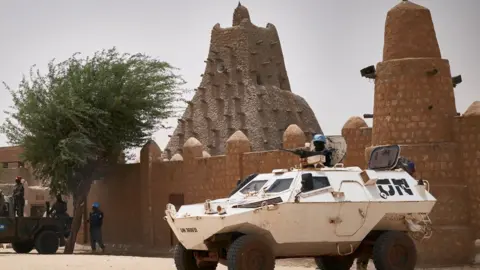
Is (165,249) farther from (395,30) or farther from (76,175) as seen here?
(395,30)

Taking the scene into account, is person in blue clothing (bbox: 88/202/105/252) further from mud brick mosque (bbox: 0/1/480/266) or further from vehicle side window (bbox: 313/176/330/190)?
vehicle side window (bbox: 313/176/330/190)

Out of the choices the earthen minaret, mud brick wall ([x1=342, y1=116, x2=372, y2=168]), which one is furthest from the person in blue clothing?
the earthen minaret

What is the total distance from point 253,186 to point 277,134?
25.6 metres

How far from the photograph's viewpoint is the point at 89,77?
95.8 feet

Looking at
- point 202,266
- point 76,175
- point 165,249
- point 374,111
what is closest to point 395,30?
point 374,111

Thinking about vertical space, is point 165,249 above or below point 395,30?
below

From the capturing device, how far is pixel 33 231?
2567 cm

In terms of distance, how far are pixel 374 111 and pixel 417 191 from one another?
5677 mm

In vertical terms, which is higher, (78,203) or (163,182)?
(163,182)

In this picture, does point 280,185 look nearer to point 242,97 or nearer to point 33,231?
point 33,231

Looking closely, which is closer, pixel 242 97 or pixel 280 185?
pixel 280 185

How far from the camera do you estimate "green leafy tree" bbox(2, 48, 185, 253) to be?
2853 cm

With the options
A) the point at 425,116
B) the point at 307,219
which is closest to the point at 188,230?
the point at 307,219

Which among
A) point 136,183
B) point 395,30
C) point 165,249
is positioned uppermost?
point 395,30
